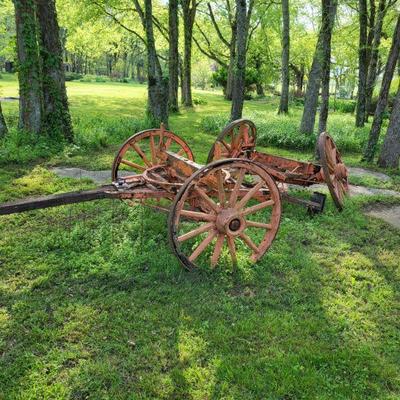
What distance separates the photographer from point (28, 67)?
922 cm

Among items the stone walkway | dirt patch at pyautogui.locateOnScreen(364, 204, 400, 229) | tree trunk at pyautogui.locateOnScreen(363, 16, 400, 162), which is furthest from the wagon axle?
tree trunk at pyautogui.locateOnScreen(363, 16, 400, 162)

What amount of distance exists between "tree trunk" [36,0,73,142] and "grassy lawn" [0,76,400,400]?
4.43 meters

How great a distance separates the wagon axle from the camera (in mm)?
4266

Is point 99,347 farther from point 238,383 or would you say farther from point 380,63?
point 380,63

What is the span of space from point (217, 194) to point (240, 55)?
6.67 meters

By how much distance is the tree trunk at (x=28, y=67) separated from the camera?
897cm

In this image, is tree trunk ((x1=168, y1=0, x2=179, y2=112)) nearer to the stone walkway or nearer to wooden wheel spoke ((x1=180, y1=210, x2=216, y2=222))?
the stone walkway

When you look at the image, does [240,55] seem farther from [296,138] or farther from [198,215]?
[198,215]

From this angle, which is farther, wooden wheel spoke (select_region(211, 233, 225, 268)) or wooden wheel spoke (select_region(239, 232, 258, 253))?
wooden wheel spoke (select_region(239, 232, 258, 253))

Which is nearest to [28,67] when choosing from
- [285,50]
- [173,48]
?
[173,48]

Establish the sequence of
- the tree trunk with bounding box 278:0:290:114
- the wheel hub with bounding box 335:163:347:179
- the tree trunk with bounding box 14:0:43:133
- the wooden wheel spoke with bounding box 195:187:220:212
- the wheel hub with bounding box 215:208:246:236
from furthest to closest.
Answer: the tree trunk with bounding box 278:0:290:114 < the tree trunk with bounding box 14:0:43:133 < the wheel hub with bounding box 335:163:347:179 < the wheel hub with bounding box 215:208:246:236 < the wooden wheel spoke with bounding box 195:187:220:212

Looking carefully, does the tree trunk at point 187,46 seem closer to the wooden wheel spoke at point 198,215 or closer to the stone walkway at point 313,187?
the stone walkway at point 313,187

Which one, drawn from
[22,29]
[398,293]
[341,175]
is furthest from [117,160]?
[22,29]

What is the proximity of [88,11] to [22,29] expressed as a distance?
31.9 ft
